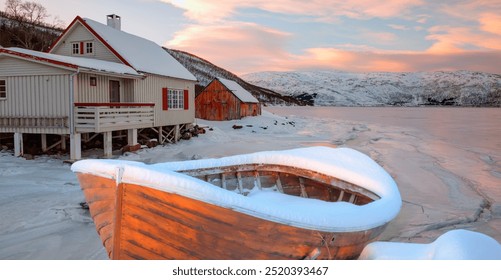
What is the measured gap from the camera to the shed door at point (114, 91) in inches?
652

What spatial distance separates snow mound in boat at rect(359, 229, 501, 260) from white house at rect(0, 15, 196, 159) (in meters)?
11.7

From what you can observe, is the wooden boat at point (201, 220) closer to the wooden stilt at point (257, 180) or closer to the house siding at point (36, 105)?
the wooden stilt at point (257, 180)

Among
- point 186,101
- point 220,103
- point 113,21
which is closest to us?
point 113,21

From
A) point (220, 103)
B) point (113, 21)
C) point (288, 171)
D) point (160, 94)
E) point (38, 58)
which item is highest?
point (113, 21)

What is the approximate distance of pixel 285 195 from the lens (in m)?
6.57

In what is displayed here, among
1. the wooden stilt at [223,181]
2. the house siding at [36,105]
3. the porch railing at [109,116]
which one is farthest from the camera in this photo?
the house siding at [36,105]

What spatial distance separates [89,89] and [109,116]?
174 cm

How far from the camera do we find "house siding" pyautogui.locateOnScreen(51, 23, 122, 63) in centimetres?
1780

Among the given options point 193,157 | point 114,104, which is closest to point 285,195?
point 193,157

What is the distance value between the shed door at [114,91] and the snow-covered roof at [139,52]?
1244 mm

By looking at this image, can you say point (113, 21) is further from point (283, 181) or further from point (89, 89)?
point (283, 181)

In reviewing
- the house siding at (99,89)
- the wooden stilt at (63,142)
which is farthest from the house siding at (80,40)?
the wooden stilt at (63,142)

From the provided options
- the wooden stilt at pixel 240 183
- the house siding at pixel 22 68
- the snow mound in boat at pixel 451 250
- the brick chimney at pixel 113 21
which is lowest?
the snow mound in boat at pixel 451 250
